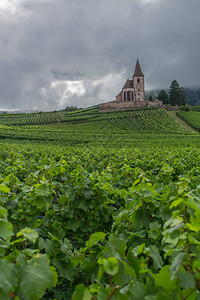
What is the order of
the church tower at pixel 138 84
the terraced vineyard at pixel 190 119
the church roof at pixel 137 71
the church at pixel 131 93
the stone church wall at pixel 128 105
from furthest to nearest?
the church roof at pixel 137 71 → the church tower at pixel 138 84 → the church at pixel 131 93 → the stone church wall at pixel 128 105 → the terraced vineyard at pixel 190 119

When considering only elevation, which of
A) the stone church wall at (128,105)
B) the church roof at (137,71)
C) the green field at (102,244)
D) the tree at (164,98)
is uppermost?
the church roof at (137,71)

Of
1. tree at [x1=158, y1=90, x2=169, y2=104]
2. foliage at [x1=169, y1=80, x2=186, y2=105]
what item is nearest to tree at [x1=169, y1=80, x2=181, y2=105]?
foliage at [x1=169, y1=80, x2=186, y2=105]

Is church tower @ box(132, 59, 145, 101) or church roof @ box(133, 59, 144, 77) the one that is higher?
church roof @ box(133, 59, 144, 77)

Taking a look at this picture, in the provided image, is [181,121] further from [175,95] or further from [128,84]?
[128,84]

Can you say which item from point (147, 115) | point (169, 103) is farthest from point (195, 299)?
point (169, 103)

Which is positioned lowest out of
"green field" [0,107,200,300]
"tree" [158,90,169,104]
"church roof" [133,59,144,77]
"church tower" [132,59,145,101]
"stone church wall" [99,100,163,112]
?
"green field" [0,107,200,300]

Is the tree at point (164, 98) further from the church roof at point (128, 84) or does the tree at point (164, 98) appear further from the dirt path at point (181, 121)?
the dirt path at point (181, 121)

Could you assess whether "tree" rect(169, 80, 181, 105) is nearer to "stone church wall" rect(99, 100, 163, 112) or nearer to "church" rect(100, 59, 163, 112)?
"stone church wall" rect(99, 100, 163, 112)

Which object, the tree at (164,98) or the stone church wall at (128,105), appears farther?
the tree at (164,98)

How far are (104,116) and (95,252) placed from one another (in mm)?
84039

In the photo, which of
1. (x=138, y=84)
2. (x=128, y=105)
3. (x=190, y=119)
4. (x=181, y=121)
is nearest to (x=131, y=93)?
(x=138, y=84)

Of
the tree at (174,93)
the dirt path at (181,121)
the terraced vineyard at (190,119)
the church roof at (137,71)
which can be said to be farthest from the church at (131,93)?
the terraced vineyard at (190,119)

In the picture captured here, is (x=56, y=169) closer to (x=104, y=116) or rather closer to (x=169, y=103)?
(x=104, y=116)

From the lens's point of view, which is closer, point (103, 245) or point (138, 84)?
point (103, 245)
